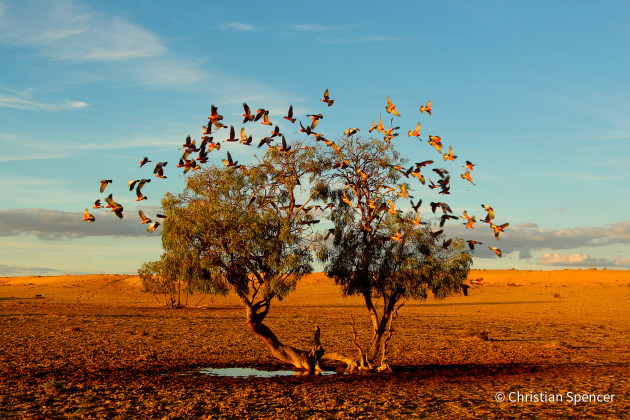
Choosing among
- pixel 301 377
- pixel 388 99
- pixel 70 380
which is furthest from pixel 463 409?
pixel 70 380

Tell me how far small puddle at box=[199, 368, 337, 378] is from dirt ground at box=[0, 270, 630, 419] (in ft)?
1.79

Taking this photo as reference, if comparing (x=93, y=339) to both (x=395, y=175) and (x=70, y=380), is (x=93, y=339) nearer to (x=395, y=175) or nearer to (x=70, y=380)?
(x=70, y=380)

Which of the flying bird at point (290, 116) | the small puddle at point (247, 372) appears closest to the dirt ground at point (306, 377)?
the small puddle at point (247, 372)

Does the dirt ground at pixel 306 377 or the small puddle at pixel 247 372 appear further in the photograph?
the small puddle at pixel 247 372

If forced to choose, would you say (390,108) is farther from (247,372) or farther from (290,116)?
(247,372)

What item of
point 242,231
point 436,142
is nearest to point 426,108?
point 436,142

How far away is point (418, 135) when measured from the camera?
54.7 feet

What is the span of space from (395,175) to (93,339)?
1692 cm

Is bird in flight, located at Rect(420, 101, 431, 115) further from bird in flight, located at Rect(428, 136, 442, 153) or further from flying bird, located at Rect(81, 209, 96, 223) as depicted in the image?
flying bird, located at Rect(81, 209, 96, 223)

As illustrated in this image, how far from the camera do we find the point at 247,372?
19484 millimetres

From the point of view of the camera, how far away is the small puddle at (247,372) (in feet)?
61.5

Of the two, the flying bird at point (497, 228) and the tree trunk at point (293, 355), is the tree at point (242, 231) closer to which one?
the tree trunk at point (293, 355)

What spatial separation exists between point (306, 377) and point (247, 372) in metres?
2.46

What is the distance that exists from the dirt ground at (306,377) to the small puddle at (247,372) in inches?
21.5
